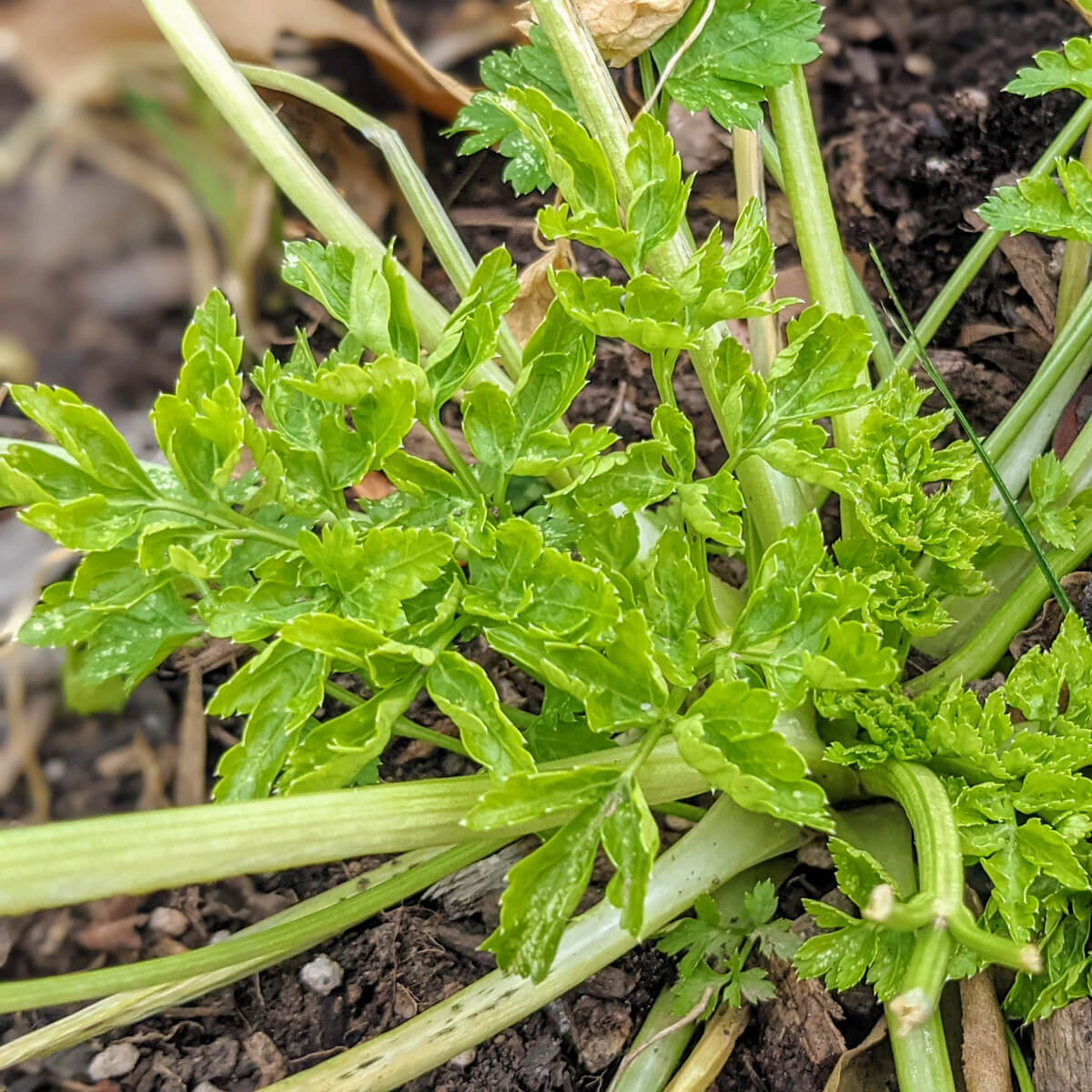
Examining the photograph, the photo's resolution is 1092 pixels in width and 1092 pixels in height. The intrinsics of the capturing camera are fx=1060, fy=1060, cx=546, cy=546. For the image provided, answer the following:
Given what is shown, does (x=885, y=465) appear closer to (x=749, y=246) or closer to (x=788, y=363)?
(x=788, y=363)

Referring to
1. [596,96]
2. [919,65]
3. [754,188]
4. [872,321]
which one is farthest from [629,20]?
[919,65]

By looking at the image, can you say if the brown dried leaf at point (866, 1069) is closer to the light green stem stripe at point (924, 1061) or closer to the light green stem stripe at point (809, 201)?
the light green stem stripe at point (924, 1061)

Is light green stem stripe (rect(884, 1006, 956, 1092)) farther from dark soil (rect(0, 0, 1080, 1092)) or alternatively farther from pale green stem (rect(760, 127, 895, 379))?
pale green stem (rect(760, 127, 895, 379))

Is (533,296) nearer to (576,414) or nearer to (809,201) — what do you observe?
(576,414)

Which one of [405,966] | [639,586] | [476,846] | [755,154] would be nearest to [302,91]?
[755,154]

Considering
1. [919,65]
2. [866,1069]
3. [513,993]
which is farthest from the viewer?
[919,65]

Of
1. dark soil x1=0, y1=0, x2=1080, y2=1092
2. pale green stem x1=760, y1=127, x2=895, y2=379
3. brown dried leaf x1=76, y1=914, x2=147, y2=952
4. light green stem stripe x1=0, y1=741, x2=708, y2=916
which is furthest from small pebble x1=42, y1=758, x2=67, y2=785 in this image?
pale green stem x1=760, y1=127, x2=895, y2=379
